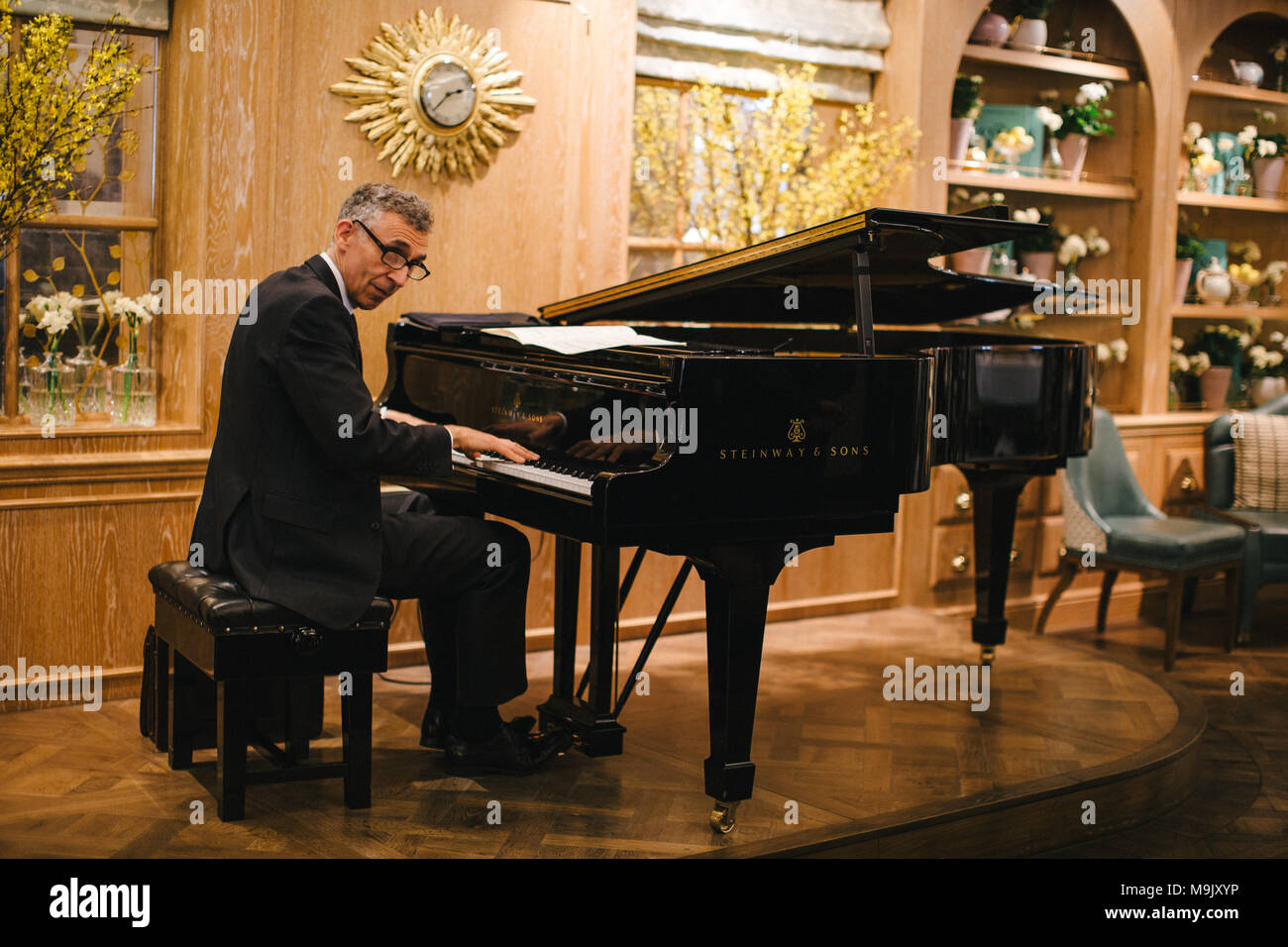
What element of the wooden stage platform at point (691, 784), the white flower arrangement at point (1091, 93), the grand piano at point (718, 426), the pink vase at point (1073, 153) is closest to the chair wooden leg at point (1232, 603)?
the wooden stage platform at point (691, 784)

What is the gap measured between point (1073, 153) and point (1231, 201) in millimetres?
→ 1016

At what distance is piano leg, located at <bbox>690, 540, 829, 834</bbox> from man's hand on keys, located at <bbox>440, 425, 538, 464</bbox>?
466mm

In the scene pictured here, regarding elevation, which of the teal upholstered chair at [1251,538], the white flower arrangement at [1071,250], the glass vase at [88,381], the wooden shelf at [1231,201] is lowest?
the teal upholstered chair at [1251,538]

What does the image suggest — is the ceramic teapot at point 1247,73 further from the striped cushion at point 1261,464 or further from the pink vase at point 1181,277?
the striped cushion at point 1261,464

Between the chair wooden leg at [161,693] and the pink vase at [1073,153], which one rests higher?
the pink vase at [1073,153]

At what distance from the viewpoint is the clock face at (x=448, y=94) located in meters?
4.41

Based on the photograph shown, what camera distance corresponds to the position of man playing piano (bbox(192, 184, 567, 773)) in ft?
9.87

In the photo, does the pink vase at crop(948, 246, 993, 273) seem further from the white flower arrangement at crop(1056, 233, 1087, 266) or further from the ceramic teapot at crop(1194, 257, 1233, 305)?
the ceramic teapot at crop(1194, 257, 1233, 305)

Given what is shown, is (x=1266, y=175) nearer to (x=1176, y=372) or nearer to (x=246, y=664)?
(x=1176, y=372)

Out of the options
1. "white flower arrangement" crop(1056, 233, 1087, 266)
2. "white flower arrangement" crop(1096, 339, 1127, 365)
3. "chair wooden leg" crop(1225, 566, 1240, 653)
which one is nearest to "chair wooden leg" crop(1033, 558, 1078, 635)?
"chair wooden leg" crop(1225, 566, 1240, 653)

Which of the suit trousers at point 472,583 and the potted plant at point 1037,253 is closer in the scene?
the suit trousers at point 472,583

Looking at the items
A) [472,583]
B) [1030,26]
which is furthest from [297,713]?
[1030,26]

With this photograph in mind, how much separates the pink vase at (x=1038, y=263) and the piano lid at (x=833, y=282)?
1.79 m
